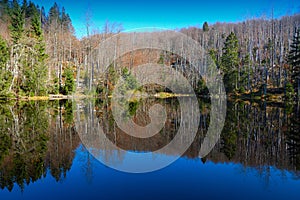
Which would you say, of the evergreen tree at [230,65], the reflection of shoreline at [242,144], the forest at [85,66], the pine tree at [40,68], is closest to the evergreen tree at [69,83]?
the forest at [85,66]

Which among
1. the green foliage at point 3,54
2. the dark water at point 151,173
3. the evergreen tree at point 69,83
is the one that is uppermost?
the green foliage at point 3,54

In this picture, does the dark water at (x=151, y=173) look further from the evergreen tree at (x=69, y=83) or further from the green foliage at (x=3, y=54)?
the evergreen tree at (x=69, y=83)

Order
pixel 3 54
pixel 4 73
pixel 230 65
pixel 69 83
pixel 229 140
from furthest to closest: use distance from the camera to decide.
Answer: pixel 230 65
pixel 69 83
pixel 3 54
pixel 4 73
pixel 229 140

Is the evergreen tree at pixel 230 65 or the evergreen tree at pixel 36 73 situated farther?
the evergreen tree at pixel 230 65

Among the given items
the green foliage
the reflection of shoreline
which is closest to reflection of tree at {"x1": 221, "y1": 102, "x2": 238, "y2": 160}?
the reflection of shoreline

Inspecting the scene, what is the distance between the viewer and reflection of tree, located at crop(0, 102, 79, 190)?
6.62m

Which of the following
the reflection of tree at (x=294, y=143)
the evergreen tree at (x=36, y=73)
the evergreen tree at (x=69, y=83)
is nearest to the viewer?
the reflection of tree at (x=294, y=143)

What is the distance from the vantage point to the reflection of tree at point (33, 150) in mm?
6622

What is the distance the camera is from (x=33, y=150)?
8.77 meters

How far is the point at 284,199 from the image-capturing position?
5312mm

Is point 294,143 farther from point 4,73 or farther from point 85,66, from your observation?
point 85,66

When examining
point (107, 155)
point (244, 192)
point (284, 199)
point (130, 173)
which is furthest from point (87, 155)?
point (284, 199)

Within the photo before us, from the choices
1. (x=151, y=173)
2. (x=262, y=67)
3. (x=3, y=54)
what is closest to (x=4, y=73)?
(x=3, y=54)

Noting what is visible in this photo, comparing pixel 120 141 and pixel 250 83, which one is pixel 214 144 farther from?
pixel 250 83
